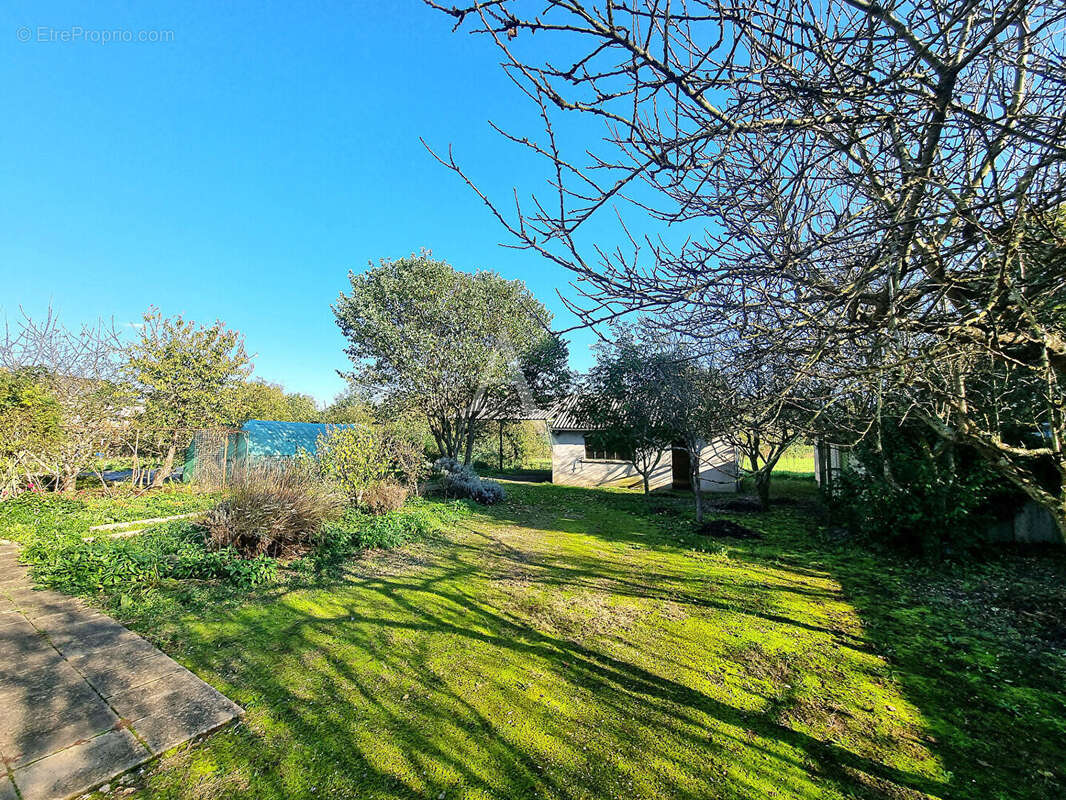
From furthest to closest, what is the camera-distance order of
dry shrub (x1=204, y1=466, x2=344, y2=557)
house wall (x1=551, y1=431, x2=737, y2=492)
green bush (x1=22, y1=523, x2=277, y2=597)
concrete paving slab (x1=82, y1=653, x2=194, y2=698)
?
1. house wall (x1=551, y1=431, x2=737, y2=492)
2. dry shrub (x1=204, y1=466, x2=344, y2=557)
3. green bush (x1=22, y1=523, x2=277, y2=597)
4. concrete paving slab (x1=82, y1=653, x2=194, y2=698)

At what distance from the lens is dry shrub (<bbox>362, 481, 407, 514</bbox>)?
28.3 feet

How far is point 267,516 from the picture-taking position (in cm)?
568

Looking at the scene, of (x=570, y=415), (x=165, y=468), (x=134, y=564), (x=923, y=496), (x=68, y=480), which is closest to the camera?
(x=134, y=564)

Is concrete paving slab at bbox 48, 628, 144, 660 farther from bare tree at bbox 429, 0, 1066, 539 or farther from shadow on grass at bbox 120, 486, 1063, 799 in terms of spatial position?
bare tree at bbox 429, 0, 1066, 539

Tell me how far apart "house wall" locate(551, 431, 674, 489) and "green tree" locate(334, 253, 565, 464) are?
14.0 ft

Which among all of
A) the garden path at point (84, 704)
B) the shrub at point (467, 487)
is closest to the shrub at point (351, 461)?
the shrub at point (467, 487)

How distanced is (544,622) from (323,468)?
633cm

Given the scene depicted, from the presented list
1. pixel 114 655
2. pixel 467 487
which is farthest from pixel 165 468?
pixel 114 655

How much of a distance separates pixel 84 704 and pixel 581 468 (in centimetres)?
1686

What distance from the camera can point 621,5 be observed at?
4.58 ft

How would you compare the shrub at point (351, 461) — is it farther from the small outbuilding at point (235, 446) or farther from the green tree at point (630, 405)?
the green tree at point (630, 405)

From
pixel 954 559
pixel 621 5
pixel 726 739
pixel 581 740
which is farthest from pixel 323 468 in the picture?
pixel 954 559

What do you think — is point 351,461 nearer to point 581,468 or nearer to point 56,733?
point 56,733

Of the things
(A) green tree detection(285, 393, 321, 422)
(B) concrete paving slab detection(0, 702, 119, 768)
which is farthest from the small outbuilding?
(A) green tree detection(285, 393, 321, 422)
